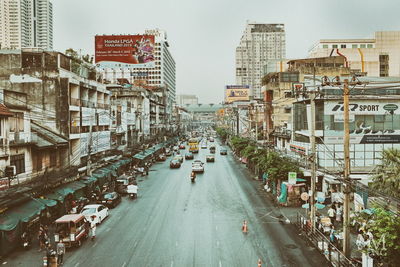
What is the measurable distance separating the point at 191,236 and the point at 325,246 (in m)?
8.62

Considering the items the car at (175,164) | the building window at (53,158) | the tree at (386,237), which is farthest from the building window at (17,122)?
the car at (175,164)

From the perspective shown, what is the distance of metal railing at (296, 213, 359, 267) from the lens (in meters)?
17.4

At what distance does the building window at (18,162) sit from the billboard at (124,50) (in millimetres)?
23141

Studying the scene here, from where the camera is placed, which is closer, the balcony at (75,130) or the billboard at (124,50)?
the balcony at (75,130)

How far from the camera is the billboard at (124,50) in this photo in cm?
4712

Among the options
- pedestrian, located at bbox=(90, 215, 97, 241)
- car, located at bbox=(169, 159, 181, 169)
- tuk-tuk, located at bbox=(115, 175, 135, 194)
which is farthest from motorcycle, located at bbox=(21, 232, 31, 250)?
car, located at bbox=(169, 159, 181, 169)

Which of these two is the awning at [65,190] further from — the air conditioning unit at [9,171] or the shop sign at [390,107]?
the shop sign at [390,107]

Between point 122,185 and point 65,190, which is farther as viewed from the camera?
point 122,185

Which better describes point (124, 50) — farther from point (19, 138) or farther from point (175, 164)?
point (19, 138)

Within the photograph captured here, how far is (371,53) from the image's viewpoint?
7769 centimetres

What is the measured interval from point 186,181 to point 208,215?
1856cm

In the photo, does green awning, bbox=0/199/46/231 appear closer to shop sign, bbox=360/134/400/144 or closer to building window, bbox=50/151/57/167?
building window, bbox=50/151/57/167

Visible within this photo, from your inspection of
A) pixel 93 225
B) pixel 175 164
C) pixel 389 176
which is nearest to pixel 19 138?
pixel 93 225

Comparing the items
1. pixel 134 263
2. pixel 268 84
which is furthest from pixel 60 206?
pixel 268 84
